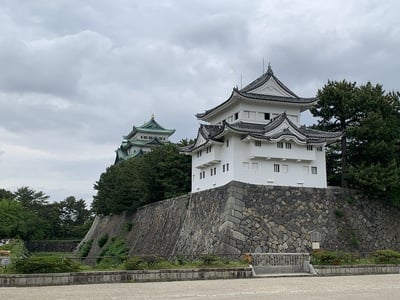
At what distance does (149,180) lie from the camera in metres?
42.4

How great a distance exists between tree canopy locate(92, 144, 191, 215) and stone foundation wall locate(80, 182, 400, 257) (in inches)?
234

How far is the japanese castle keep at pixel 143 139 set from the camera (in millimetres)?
70938

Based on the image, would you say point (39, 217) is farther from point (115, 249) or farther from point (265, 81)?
point (265, 81)

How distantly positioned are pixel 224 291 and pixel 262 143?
17.6 meters

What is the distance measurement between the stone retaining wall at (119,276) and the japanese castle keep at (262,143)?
11.9 metres

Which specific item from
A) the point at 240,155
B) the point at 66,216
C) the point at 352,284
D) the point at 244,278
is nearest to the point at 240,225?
the point at 240,155

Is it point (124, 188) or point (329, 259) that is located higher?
point (124, 188)

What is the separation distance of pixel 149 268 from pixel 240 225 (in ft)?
34.2

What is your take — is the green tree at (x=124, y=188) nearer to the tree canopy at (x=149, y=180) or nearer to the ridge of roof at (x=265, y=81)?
the tree canopy at (x=149, y=180)

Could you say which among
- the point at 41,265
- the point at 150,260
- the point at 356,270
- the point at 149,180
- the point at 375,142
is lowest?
the point at 356,270

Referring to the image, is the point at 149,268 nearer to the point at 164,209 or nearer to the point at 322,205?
the point at 322,205

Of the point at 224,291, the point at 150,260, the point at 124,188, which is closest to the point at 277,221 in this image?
the point at 150,260

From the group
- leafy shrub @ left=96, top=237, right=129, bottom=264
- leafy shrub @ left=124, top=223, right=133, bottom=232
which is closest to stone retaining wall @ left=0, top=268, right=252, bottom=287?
leafy shrub @ left=96, top=237, right=129, bottom=264

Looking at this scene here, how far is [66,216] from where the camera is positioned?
76312mm
